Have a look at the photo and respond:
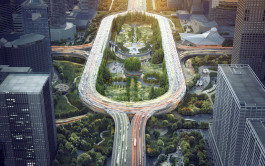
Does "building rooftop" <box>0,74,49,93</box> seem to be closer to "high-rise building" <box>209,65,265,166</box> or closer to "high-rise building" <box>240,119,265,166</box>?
"high-rise building" <box>209,65,265,166</box>

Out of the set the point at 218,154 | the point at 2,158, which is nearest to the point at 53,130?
the point at 2,158

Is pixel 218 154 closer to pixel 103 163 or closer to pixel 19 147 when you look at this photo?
pixel 103 163

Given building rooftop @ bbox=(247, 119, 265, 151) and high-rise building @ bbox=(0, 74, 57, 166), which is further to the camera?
high-rise building @ bbox=(0, 74, 57, 166)

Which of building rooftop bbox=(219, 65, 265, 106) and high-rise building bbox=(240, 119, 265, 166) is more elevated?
building rooftop bbox=(219, 65, 265, 106)

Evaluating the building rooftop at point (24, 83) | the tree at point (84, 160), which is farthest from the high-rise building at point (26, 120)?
the tree at point (84, 160)

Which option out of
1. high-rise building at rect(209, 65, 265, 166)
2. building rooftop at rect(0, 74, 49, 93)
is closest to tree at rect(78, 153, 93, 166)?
building rooftop at rect(0, 74, 49, 93)

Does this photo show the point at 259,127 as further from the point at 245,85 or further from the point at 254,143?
the point at 245,85

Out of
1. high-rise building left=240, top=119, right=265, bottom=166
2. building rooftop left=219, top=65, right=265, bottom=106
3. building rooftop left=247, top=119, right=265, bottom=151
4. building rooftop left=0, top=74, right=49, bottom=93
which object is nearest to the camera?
high-rise building left=240, top=119, right=265, bottom=166
